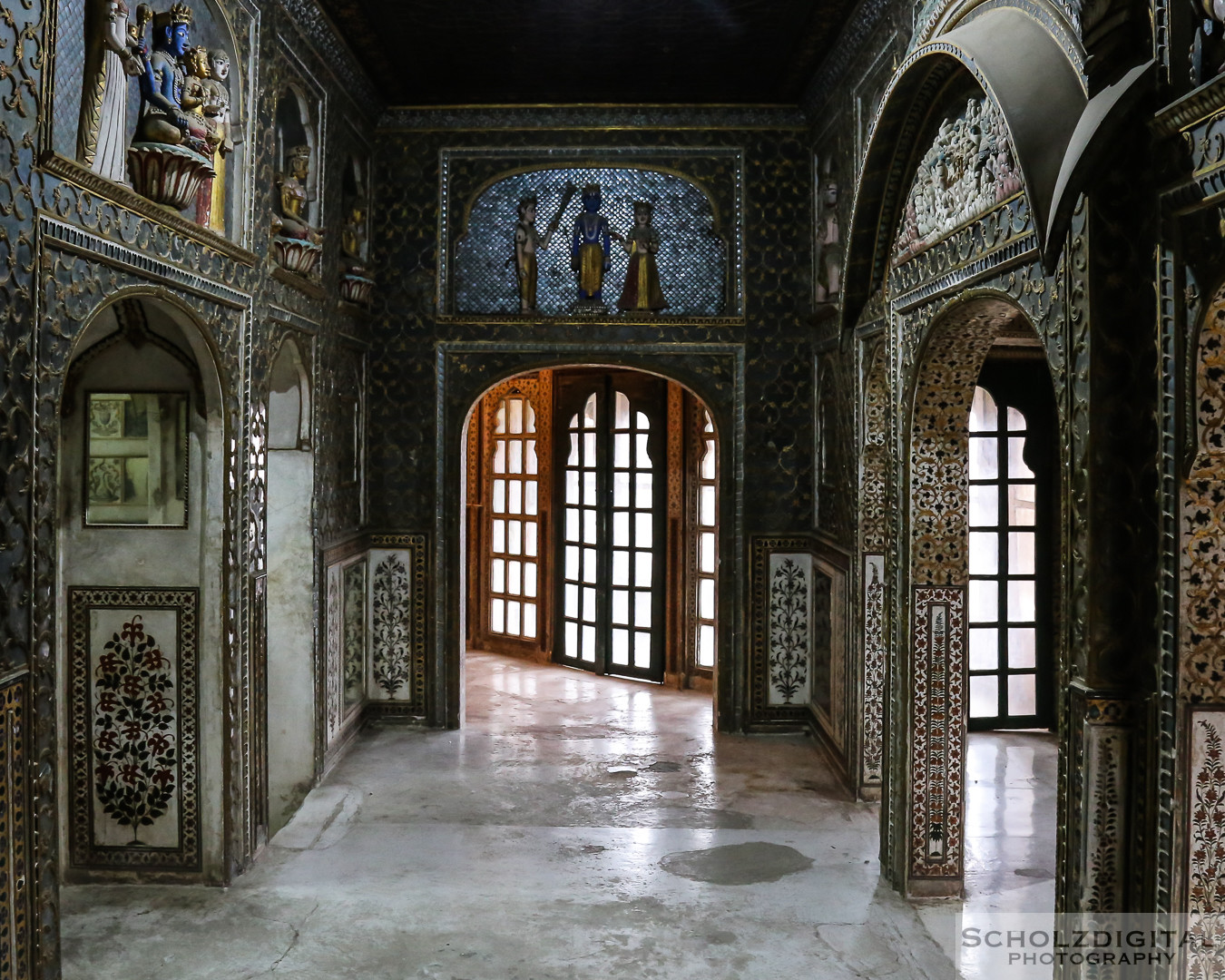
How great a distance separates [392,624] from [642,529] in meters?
3.36

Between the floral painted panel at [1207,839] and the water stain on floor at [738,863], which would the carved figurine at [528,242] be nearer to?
the water stain on floor at [738,863]

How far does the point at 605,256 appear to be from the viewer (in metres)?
9.20

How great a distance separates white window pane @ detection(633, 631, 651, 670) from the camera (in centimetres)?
1134

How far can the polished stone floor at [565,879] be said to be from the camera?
4.94m

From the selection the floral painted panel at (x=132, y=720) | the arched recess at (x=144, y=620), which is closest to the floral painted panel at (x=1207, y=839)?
the arched recess at (x=144, y=620)

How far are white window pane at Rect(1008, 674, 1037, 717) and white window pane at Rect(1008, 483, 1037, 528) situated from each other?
1.33 meters

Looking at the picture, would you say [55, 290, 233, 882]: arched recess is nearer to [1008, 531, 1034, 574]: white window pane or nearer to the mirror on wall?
the mirror on wall

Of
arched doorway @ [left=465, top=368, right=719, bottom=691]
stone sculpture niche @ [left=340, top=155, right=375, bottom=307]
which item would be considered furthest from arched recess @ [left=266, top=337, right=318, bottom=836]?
arched doorway @ [left=465, top=368, right=719, bottom=691]

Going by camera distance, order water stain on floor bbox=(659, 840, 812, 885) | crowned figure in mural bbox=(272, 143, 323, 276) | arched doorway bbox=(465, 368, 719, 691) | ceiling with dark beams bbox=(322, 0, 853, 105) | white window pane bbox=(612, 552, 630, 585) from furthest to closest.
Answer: white window pane bbox=(612, 552, 630, 585) < arched doorway bbox=(465, 368, 719, 691) < ceiling with dark beams bbox=(322, 0, 853, 105) < crowned figure in mural bbox=(272, 143, 323, 276) < water stain on floor bbox=(659, 840, 812, 885)

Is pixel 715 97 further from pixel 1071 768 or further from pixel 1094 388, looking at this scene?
pixel 1071 768

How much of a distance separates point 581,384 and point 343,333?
4105 millimetres

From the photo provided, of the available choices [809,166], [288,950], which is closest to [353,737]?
[288,950]

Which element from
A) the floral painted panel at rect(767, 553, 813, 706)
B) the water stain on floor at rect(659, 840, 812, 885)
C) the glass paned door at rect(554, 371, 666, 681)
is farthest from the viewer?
the glass paned door at rect(554, 371, 666, 681)

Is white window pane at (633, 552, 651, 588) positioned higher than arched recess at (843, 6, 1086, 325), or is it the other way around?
arched recess at (843, 6, 1086, 325)
